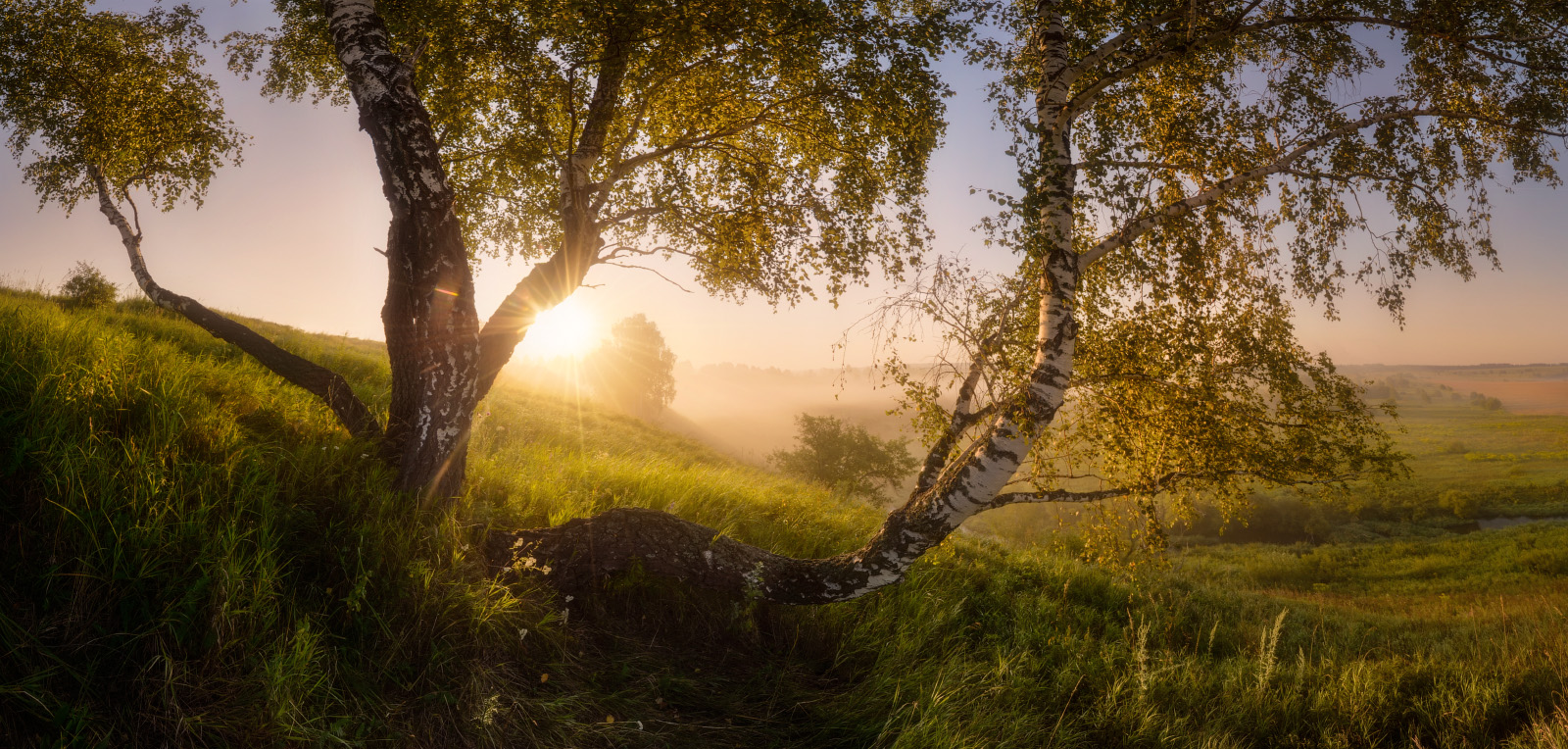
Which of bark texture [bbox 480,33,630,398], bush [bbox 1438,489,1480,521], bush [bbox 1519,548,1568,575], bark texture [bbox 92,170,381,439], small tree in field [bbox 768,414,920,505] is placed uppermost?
bark texture [bbox 480,33,630,398]

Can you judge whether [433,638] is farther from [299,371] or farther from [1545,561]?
[1545,561]

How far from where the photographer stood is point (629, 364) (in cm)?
6206

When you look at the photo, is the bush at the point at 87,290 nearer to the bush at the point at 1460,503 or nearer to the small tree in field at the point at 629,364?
the small tree in field at the point at 629,364

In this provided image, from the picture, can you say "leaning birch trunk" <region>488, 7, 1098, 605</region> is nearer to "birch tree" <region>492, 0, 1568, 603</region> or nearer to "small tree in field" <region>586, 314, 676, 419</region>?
"birch tree" <region>492, 0, 1568, 603</region>

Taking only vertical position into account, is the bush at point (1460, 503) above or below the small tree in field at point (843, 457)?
below

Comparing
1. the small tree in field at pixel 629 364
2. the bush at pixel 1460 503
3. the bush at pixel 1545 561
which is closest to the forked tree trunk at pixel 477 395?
the bush at pixel 1545 561

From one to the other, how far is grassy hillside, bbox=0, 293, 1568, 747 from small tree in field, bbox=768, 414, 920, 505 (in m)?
24.8

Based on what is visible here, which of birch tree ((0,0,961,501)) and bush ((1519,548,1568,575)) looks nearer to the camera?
birch tree ((0,0,961,501))

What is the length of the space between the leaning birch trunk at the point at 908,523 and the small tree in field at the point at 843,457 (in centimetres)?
2683

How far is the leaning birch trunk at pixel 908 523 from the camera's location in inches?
193

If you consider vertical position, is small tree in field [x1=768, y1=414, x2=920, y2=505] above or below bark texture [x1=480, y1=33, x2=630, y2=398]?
below

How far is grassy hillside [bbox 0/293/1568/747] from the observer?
2.76 m

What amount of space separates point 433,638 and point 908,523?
3.86 meters

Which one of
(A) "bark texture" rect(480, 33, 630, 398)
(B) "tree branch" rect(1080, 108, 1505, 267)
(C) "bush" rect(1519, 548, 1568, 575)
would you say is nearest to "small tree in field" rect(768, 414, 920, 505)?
(A) "bark texture" rect(480, 33, 630, 398)
